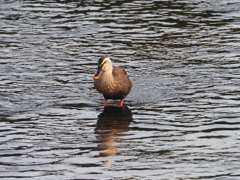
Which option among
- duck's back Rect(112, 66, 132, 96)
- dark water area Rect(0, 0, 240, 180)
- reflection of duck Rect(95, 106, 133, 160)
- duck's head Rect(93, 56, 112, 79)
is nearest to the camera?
dark water area Rect(0, 0, 240, 180)

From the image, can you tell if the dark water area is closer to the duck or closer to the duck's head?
the duck

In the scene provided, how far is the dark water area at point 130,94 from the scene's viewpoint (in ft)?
30.1

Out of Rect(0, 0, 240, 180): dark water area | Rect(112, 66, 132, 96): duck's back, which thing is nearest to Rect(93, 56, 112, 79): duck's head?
Rect(112, 66, 132, 96): duck's back

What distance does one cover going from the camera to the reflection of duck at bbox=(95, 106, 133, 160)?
9.96m

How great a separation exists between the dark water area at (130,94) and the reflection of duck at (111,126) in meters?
0.02

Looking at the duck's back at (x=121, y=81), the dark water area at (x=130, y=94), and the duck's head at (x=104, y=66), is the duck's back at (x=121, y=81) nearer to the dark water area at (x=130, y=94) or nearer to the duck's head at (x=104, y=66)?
the duck's head at (x=104, y=66)

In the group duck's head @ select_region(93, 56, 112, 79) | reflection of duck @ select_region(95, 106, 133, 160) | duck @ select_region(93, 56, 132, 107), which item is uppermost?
duck's head @ select_region(93, 56, 112, 79)

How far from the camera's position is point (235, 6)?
22203 millimetres

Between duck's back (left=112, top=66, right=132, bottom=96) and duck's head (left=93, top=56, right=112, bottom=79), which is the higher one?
duck's head (left=93, top=56, right=112, bottom=79)

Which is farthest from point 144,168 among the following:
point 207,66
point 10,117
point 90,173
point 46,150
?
point 207,66

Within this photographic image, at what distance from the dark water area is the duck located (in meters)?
0.28

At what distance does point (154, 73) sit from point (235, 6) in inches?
316

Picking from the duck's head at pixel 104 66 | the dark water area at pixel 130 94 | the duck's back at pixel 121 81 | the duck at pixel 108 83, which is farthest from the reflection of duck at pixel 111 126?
the duck's head at pixel 104 66

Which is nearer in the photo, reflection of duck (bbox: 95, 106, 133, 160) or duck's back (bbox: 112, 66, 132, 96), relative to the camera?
reflection of duck (bbox: 95, 106, 133, 160)
